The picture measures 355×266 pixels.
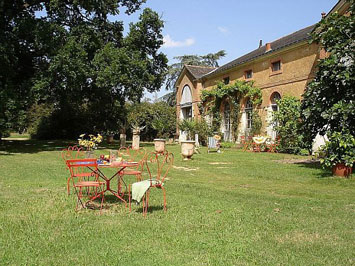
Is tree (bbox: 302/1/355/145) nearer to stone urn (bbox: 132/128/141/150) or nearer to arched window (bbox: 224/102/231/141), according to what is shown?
stone urn (bbox: 132/128/141/150)

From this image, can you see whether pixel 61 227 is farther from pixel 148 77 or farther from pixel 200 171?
pixel 148 77

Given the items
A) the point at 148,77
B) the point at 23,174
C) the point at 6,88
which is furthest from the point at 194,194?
the point at 148,77

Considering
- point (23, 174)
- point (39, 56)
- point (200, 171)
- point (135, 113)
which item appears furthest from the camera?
point (135, 113)

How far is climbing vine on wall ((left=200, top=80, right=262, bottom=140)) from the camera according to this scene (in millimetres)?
20391

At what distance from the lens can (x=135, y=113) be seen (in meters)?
28.3

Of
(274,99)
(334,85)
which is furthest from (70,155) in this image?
(274,99)

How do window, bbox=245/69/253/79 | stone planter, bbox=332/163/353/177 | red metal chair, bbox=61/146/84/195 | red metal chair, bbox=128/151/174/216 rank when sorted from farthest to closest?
window, bbox=245/69/253/79
stone planter, bbox=332/163/353/177
red metal chair, bbox=61/146/84/195
red metal chair, bbox=128/151/174/216

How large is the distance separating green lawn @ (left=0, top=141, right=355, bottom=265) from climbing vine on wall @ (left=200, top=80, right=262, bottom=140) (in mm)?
12974

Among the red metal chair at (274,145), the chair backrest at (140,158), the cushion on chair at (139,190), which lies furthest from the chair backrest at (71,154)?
the red metal chair at (274,145)

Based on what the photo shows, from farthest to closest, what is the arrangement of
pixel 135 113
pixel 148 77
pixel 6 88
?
pixel 135 113 < pixel 148 77 < pixel 6 88

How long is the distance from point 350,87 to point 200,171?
4951 millimetres

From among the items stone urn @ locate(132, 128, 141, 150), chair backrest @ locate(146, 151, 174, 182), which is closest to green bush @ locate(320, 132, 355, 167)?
chair backrest @ locate(146, 151, 174, 182)

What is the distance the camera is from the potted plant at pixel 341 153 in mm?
8789

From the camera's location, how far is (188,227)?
457 cm
